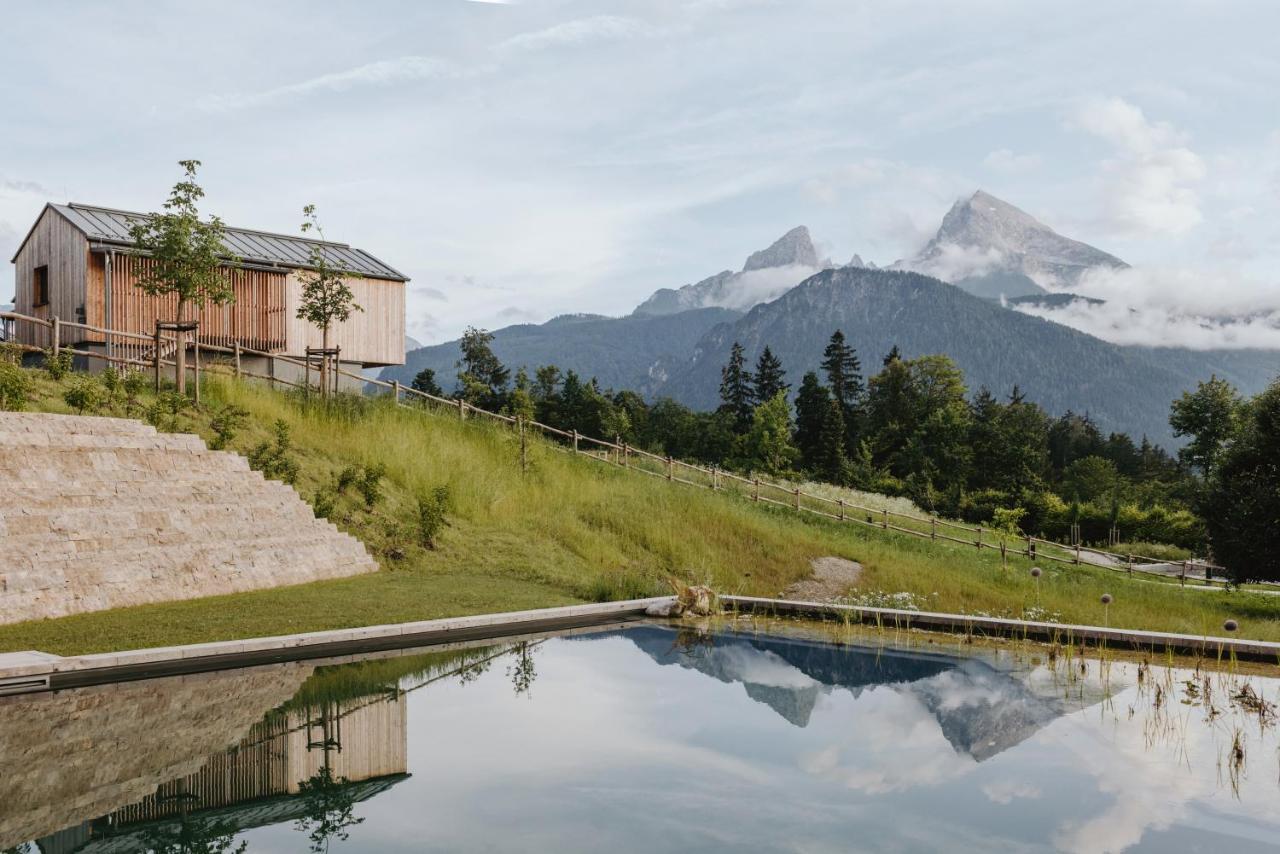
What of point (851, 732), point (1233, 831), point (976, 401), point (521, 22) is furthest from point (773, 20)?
point (976, 401)

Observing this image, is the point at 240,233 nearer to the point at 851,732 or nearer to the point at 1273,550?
the point at 851,732

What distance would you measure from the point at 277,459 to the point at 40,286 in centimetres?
1701

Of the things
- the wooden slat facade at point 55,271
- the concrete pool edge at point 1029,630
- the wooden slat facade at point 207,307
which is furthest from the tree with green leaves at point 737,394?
the concrete pool edge at point 1029,630

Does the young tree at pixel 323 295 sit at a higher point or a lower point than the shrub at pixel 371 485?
higher

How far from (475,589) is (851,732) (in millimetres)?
8809

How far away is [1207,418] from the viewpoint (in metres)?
70.7

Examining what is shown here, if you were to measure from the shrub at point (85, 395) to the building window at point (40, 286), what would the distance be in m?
14.1

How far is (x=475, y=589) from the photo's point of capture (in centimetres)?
1720

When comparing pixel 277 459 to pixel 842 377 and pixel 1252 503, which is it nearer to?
pixel 1252 503

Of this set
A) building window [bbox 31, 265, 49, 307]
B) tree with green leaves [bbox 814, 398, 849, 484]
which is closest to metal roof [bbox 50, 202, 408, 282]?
building window [bbox 31, 265, 49, 307]

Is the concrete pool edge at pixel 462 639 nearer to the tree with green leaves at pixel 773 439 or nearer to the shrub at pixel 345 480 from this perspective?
the shrub at pixel 345 480

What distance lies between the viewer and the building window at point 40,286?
30.5 metres

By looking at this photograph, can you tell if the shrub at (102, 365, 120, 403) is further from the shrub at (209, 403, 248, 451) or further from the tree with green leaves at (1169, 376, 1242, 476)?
the tree with green leaves at (1169, 376, 1242, 476)

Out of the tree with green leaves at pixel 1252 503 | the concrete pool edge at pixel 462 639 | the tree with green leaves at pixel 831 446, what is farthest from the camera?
the tree with green leaves at pixel 831 446
